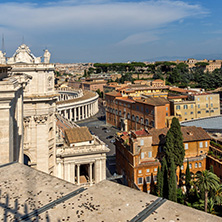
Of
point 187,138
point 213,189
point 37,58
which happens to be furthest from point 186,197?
point 37,58

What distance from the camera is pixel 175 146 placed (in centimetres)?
2745

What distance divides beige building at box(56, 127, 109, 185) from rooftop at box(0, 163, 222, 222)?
1617 cm

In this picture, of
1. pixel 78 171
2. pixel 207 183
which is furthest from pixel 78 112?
pixel 207 183

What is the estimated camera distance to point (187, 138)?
3081 centimetres

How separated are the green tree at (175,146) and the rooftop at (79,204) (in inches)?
867

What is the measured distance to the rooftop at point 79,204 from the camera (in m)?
4.44

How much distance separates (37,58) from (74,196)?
15.8 metres

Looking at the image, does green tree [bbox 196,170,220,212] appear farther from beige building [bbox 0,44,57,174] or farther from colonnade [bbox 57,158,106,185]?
beige building [bbox 0,44,57,174]

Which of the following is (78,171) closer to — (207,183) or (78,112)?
(207,183)

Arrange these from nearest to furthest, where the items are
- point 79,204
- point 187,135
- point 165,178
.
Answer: point 79,204
point 165,178
point 187,135

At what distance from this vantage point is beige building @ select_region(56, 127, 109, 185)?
2203cm

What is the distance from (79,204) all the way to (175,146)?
77.9 ft

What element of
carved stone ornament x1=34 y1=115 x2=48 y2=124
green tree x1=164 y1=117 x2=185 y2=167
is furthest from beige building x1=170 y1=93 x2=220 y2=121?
carved stone ornament x1=34 y1=115 x2=48 y2=124

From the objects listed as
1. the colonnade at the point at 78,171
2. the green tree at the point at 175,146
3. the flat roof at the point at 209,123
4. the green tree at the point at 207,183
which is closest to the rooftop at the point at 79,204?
the colonnade at the point at 78,171
